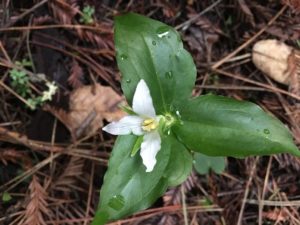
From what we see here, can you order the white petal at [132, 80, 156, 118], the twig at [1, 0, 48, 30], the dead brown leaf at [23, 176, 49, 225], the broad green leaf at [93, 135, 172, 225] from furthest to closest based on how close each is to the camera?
1. the twig at [1, 0, 48, 30]
2. the dead brown leaf at [23, 176, 49, 225]
3. the broad green leaf at [93, 135, 172, 225]
4. the white petal at [132, 80, 156, 118]

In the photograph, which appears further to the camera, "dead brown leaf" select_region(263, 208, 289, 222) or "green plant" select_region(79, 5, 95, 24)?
"green plant" select_region(79, 5, 95, 24)

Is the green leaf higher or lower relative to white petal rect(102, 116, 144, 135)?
lower

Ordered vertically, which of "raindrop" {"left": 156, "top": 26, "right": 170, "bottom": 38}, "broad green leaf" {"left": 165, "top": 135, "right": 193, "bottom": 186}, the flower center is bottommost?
"broad green leaf" {"left": 165, "top": 135, "right": 193, "bottom": 186}

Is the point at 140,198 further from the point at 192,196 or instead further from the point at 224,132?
the point at 192,196

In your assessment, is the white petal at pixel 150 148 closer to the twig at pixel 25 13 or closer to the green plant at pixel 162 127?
the green plant at pixel 162 127

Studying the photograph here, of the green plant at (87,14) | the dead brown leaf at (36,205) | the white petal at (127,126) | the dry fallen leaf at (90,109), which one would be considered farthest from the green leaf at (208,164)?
the green plant at (87,14)

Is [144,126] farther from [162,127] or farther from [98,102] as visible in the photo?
[98,102]

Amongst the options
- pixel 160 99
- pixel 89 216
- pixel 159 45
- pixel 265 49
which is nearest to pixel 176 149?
pixel 160 99

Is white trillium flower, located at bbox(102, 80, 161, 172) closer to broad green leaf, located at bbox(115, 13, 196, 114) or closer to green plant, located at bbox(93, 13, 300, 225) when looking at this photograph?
green plant, located at bbox(93, 13, 300, 225)

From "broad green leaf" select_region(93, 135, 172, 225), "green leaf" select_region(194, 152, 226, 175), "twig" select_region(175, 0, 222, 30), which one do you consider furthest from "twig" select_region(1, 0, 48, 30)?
"green leaf" select_region(194, 152, 226, 175)
